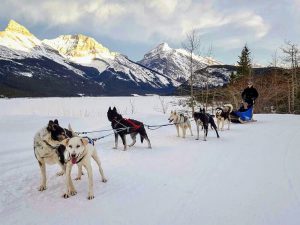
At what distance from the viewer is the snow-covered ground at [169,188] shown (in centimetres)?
455

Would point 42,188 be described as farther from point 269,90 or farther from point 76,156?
point 269,90

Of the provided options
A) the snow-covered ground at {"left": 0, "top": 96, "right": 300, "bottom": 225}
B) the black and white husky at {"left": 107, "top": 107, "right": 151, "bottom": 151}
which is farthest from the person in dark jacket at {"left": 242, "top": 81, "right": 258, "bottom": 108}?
the black and white husky at {"left": 107, "top": 107, "right": 151, "bottom": 151}

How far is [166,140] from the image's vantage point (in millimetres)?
11047

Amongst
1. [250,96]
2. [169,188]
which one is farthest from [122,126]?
[250,96]

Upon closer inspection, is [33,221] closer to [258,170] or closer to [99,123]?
[258,170]

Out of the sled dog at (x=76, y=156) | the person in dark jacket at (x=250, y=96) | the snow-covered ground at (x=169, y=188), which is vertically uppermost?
the person in dark jacket at (x=250, y=96)

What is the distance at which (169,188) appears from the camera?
572 centimetres

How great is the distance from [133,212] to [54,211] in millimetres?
1108

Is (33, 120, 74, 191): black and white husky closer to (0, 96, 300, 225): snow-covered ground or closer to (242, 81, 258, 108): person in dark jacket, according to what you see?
(0, 96, 300, 225): snow-covered ground

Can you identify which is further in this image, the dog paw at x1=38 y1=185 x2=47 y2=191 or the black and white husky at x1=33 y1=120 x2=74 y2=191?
the dog paw at x1=38 y1=185 x2=47 y2=191

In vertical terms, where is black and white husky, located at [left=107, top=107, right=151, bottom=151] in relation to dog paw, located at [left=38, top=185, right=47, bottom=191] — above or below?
above

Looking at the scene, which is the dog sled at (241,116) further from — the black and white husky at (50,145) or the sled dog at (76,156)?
the black and white husky at (50,145)

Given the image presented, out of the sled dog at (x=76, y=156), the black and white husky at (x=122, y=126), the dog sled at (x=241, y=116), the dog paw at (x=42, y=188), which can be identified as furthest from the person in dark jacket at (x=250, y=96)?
the dog paw at (x=42, y=188)

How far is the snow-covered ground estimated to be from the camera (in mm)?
4547
